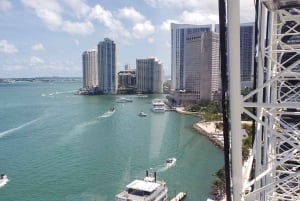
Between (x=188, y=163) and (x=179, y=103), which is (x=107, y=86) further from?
(x=188, y=163)

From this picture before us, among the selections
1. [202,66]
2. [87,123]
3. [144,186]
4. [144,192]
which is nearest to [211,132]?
[87,123]

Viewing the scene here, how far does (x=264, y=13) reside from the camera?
1.86m

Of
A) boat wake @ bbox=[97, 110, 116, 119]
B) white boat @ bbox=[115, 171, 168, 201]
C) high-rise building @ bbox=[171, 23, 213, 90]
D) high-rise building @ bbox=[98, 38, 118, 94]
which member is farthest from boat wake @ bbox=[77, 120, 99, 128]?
high-rise building @ bbox=[98, 38, 118, 94]

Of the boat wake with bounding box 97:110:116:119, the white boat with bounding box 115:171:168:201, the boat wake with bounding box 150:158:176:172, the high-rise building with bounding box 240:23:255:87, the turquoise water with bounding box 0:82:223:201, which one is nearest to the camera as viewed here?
the white boat with bounding box 115:171:168:201

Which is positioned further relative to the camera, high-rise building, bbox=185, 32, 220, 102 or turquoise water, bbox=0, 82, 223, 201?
high-rise building, bbox=185, 32, 220, 102

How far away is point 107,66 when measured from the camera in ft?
125

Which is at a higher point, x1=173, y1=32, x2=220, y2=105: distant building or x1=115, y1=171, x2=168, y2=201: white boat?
x1=173, y1=32, x2=220, y2=105: distant building

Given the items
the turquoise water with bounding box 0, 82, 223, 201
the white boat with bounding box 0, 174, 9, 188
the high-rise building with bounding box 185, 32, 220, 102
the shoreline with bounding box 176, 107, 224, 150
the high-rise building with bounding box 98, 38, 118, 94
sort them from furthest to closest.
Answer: the high-rise building with bounding box 98, 38, 118, 94 → the high-rise building with bounding box 185, 32, 220, 102 → the shoreline with bounding box 176, 107, 224, 150 → the white boat with bounding box 0, 174, 9, 188 → the turquoise water with bounding box 0, 82, 223, 201

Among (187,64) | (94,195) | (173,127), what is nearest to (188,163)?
(94,195)

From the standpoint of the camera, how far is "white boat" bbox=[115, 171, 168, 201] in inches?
276

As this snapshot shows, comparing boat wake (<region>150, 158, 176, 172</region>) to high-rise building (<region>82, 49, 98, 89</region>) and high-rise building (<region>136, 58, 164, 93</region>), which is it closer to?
high-rise building (<region>136, 58, 164, 93</region>)

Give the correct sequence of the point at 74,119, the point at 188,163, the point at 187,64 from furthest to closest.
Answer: the point at 187,64 < the point at 74,119 < the point at 188,163

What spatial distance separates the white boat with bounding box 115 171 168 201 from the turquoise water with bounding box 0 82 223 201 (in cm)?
51

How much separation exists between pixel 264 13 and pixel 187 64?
89.0ft
